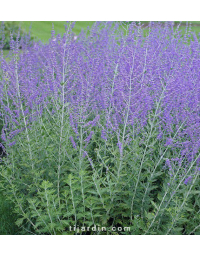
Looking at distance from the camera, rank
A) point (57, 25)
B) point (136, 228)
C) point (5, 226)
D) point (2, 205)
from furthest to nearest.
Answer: point (57, 25), point (2, 205), point (5, 226), point (136, 228)

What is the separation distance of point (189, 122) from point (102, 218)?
Result: 1.51 metres

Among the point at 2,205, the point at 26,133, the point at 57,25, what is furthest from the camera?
the point at 57,25

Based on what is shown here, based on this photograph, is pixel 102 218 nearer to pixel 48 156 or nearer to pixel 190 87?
pixel 48 156

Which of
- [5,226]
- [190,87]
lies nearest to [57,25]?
[190,87]

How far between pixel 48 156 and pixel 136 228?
1315 millimetres

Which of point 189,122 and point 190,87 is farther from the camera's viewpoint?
point 190,87

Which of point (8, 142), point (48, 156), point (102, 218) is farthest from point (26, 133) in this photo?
point (102, 218)

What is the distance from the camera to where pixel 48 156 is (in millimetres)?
3504

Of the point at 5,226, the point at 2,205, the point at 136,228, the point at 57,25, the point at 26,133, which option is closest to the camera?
the point at 136,228

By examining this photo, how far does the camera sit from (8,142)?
386 centimetres

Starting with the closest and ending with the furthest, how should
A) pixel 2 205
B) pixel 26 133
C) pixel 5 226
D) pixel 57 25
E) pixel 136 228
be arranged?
pixel 136 228 → pixel 26 133 → pixel 5 226 → pixel 2 205 → pixel 57 25

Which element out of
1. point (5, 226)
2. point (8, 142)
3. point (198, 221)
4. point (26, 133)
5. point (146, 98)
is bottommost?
point (5, 226)

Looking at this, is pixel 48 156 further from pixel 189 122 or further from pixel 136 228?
pixel 189 122

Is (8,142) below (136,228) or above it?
above
